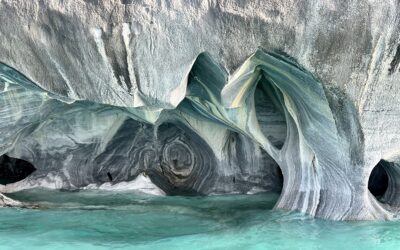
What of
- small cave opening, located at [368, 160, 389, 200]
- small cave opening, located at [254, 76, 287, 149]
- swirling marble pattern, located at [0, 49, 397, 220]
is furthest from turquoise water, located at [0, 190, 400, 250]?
small cave opening, located at [368, 160, 389, 200]

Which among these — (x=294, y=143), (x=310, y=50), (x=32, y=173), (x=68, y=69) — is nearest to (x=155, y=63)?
(x=68, y=69)

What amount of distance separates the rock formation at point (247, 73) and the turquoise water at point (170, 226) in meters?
0.18

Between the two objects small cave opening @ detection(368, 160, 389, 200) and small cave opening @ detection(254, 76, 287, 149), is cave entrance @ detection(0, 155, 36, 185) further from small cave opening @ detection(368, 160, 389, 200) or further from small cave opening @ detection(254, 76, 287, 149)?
small cave opening @ detection(368, 160, 389, 200)

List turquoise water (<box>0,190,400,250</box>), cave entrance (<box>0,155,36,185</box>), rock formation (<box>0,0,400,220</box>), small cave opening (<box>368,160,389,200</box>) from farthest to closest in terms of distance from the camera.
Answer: cave entrance (<box>0,155,36,185</box>) < small cave opening (<box>368,160,389,200</box>) < turquoise water (<box>0,190,400,250</box>) < rock formation (<box>0,0,400,220</box>)

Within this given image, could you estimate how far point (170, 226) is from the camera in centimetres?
280

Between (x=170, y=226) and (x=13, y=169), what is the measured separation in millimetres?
1503

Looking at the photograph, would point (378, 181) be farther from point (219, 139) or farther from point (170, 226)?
point (170, 226)

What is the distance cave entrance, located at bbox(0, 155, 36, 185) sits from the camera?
3715mm

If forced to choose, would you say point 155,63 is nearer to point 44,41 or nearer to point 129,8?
point 129,8

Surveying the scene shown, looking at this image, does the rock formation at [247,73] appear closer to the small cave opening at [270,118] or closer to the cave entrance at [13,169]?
the small cave opening at [270,118]

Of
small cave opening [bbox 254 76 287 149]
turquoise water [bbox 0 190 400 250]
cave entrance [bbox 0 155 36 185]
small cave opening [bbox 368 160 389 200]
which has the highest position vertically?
small cave opening [bbox 254 76 287 149]

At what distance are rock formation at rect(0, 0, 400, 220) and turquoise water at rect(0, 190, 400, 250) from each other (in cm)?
18

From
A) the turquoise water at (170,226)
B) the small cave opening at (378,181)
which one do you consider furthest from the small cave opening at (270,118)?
the small cave opening at (378,181)

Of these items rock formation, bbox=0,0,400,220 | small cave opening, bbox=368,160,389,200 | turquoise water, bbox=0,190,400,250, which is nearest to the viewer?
rock formation, bbox=0,0,400,220
